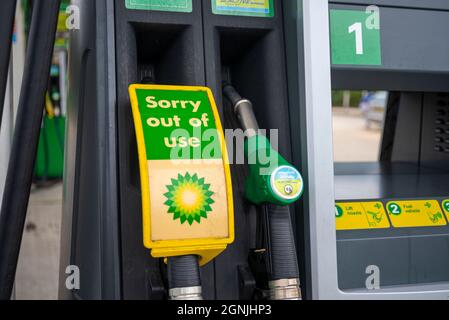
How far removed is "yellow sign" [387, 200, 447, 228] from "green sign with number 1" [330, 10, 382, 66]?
26 centimetres

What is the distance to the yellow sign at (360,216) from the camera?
853 mm

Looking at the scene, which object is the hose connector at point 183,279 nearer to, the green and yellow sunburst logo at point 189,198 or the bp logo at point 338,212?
the green and yellow sunburst logo at point 189,198

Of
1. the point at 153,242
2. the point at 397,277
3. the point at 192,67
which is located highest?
the point at 192,67

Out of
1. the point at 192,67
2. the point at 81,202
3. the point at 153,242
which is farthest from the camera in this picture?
the point at 81,202

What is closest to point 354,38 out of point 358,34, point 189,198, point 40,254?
point 358,34

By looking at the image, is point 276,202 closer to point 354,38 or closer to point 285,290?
point 285,290

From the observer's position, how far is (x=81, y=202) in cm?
90

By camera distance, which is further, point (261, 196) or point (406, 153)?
point (406, 153)

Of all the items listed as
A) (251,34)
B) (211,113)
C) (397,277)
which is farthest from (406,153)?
(211,113)

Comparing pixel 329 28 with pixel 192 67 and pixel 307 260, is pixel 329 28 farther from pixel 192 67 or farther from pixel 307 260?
pixel 307 260

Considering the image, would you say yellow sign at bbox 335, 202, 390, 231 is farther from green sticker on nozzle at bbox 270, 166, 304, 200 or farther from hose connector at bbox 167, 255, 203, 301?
hose connector at bbox 167, 255, 203, 301

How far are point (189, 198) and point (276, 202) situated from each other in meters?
0.13

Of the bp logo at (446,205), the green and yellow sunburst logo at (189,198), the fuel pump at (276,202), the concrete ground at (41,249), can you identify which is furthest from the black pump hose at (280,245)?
the concrete ground at (41,249)
